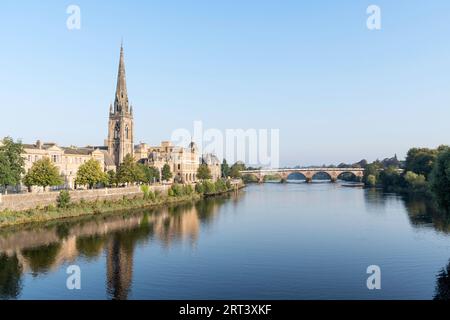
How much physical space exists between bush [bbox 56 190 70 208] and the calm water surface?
4.27 m

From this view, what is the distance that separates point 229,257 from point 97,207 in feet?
99.9

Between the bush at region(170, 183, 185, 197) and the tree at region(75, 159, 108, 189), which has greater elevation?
the tree at region(75, 159, 108, 189)

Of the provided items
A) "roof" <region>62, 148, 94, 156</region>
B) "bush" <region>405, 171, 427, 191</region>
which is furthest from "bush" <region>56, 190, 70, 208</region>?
"bush" <region>405, 171, 427, 191</region>

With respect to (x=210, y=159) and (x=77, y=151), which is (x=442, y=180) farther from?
(x=210, y=159)

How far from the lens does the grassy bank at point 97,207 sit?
46750mm

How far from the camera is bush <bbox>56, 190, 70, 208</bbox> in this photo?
54625 millimetres

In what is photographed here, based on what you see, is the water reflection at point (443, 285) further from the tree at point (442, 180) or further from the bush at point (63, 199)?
the bush at point (63, 199)

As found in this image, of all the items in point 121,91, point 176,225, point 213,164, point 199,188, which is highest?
point 121,91

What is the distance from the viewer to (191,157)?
122 meters

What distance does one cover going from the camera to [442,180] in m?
33.3

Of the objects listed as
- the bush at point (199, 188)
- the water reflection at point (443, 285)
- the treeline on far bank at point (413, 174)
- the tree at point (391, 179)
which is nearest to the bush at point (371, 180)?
the treeline on far bank at point (413, 174)

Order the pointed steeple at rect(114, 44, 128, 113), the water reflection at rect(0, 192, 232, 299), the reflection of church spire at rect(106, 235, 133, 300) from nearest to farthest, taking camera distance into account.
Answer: the reflection of church spire at rect(106, 235, 133, 300), the water reflection at rect(0, 192, 232, 299), the pointed steeple at rect(114, 44, 128, 113)

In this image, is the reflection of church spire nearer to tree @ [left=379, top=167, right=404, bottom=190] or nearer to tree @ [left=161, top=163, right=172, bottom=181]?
tree @ [left=161, top=163, right=172, bottom=181]

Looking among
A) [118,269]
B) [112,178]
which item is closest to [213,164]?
[112,178]
